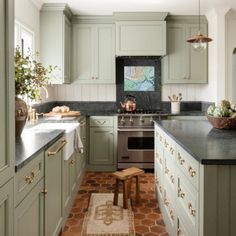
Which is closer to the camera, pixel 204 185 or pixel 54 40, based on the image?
pixel 204 185

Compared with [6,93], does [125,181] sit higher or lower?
lower

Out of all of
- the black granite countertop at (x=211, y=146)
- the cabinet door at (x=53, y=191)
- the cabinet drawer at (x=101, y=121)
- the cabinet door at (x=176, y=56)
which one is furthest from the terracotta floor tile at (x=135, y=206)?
the cabinet door at (x=176, y=56)

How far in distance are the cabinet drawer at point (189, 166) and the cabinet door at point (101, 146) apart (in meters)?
2.68

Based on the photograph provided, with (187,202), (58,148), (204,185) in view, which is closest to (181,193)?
(187,202)

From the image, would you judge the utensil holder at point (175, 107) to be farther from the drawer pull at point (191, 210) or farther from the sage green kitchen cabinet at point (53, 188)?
the drawer pull at point (191, 210)

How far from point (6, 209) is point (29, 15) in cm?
319

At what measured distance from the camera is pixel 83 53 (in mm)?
4953

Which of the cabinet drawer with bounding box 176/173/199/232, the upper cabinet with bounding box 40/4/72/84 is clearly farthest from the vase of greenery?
the upper cabinet with bounding box 40/4/72/84

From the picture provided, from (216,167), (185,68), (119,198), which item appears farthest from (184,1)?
(216,167)

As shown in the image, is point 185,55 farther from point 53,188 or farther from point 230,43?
point 53,188

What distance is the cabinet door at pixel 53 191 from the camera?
2.11 m

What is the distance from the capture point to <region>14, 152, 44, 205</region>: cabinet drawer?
60.5 inches

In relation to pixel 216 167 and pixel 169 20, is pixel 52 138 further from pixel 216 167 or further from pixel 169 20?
pixel 169 20

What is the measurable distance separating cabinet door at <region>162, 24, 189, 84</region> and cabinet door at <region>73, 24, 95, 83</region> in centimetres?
118
